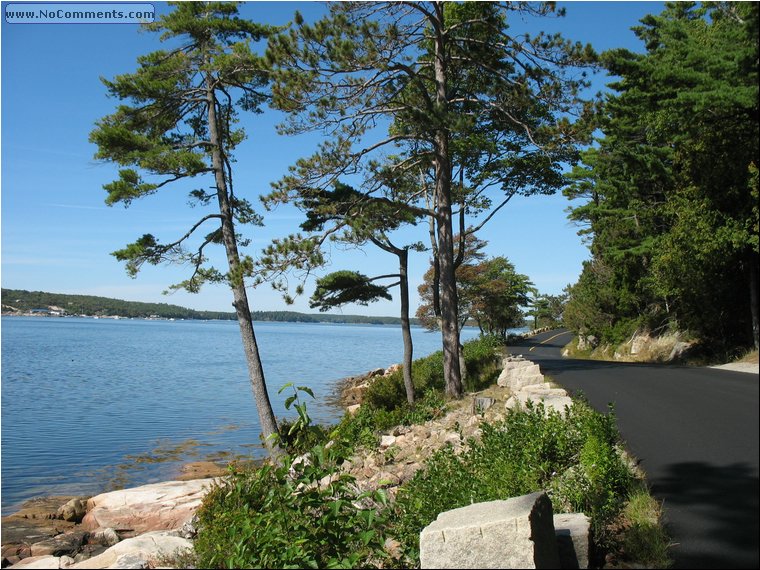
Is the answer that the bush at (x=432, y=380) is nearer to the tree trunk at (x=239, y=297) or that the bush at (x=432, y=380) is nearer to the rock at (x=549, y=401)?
the tree trunk at (x=239, y=297)

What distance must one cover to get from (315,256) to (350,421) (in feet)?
19.3

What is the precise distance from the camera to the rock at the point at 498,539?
4453 millimetres

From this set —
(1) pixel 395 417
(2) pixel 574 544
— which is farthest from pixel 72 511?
(2) pixel 574 544

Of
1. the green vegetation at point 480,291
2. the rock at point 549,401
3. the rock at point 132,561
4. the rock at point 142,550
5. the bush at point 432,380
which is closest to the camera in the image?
the rock at point 132,561

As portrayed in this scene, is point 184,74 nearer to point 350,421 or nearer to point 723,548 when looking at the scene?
point 350,421

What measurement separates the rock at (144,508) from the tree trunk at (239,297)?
320cm

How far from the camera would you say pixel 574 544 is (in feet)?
16.4

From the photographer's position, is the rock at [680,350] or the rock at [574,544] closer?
the rock at [574,544]

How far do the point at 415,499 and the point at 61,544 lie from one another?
8348mm

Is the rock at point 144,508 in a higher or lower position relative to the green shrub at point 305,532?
lower

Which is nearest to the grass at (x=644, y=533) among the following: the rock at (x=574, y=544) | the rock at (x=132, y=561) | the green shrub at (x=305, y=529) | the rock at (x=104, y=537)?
the rock at (x=574, y=544)

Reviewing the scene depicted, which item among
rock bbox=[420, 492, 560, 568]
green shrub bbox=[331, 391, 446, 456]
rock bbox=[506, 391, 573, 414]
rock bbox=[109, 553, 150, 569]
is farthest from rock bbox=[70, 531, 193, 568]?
green shrub bbox=[331, 391, 446, 456]

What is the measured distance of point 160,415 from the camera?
26.7 metres

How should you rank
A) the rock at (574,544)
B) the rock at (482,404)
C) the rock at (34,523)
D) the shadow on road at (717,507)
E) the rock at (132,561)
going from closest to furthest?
1. the shadow on road at (717,507)
2. the rock at (574,544)
3. the rock at (132,561)
4. the rock at (34,523)
5. the rock at (482,404)
